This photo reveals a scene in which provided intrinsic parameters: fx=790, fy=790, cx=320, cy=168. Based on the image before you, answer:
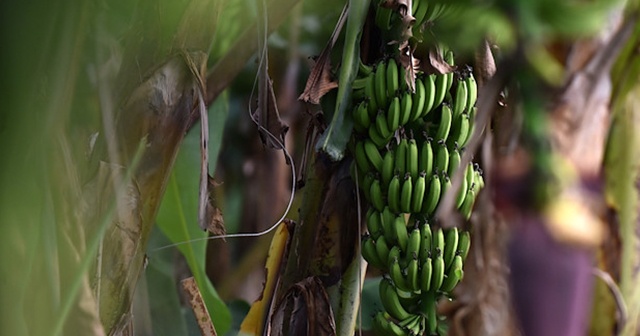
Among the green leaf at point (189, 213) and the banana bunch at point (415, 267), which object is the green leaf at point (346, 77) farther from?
the green leaf at point (189, 213)

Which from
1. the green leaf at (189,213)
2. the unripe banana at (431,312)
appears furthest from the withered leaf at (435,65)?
the green leaf at (189,213)

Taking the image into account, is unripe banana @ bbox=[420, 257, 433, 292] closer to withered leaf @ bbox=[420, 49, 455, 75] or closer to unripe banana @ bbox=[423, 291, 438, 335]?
Result: unripe banana @ bbox=[423, 291, 438, 335]

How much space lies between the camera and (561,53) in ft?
2.19

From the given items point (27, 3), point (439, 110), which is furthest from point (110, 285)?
point (439, 110)

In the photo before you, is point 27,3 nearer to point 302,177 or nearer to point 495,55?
point 302,177

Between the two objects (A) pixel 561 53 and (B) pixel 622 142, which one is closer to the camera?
(A) pixel 561 53

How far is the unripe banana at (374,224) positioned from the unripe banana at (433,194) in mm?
50

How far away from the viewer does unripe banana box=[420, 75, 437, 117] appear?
0.77m

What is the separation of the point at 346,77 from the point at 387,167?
0.10 m

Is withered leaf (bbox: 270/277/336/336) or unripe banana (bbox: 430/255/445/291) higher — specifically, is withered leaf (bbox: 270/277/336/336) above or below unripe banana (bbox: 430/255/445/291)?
below

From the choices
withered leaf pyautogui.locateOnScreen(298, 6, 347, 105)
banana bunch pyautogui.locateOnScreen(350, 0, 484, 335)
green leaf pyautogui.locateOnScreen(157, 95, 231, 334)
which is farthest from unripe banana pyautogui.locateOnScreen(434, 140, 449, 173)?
green leaf pyautogui.locateOnScreen(157, 95, 231, 334)

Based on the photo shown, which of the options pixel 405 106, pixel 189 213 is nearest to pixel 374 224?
pixel 405 106

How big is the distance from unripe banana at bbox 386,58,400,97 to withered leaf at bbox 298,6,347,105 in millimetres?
52

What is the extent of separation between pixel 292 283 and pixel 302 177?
111 mm
